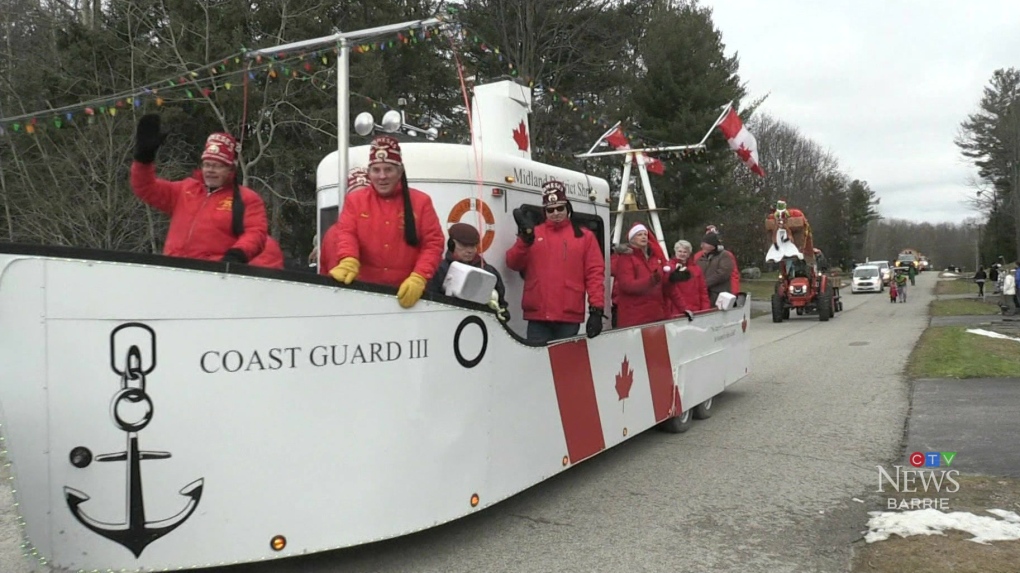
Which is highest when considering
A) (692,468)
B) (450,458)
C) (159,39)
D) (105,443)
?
(159,39)

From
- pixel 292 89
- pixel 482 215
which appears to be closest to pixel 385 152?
pixel 482 215

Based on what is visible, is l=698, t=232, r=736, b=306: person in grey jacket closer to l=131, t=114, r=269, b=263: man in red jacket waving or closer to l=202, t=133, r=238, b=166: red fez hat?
l=131, t=114, r=269, b=263: man in red jacket waving

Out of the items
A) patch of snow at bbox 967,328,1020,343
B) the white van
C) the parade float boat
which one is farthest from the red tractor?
the white van

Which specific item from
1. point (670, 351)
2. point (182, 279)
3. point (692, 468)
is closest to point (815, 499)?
point (692, 468)

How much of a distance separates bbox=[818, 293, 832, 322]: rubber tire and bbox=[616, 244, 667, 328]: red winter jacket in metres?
17.7

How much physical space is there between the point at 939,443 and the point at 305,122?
13.1 m

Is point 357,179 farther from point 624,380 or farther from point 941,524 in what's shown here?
point 941,524

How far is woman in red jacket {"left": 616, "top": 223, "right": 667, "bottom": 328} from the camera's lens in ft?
21.1

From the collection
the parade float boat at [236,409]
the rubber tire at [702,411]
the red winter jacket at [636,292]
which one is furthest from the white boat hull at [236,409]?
the rubber tire at [702,411]

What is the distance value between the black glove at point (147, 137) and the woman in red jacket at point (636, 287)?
3887 millimetres

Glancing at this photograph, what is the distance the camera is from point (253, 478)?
10.5 ft

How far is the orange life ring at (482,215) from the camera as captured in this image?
17.4 ft

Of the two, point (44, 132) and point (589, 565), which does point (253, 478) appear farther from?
point (44, 132)

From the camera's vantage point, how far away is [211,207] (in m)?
3.99
